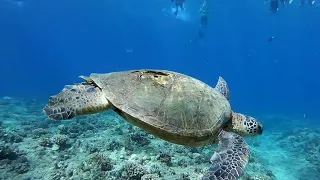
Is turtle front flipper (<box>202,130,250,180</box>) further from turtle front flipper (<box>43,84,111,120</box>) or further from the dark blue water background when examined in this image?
the dark blue water background

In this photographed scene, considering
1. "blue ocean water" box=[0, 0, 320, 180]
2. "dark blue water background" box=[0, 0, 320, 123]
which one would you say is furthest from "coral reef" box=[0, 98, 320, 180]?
"dark blue water background" box=[0, 0, 320, 123]

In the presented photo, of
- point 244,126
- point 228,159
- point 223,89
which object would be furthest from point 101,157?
point 228,159

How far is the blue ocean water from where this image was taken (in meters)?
39.7

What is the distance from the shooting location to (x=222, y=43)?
3644 inches

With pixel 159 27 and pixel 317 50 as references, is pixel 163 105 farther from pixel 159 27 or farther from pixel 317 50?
pixel 317 50

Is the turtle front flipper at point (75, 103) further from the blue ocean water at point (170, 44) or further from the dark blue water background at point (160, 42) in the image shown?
the dark blue water background at point (160, 42)

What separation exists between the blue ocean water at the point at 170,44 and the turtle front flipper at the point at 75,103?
4.18 m

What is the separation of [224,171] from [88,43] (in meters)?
117

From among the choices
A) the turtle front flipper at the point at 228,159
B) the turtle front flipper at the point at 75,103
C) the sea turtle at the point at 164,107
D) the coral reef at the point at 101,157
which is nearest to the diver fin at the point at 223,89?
the sea turtle at the point at 164,107

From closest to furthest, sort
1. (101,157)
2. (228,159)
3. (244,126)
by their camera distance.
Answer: (228,159), (244,126), (101,157)

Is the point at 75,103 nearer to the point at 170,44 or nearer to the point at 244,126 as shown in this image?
the point at 244,126

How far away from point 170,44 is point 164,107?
352 ft

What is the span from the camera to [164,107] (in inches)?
165

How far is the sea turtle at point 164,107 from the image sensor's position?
405 centimetres
